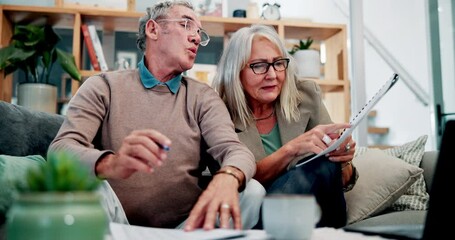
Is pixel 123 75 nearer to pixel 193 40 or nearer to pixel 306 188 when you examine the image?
pixel 193 40

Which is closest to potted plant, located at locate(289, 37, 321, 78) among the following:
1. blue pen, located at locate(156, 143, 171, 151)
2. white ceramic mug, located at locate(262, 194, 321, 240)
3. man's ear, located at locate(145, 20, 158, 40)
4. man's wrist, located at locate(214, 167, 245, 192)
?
man's ear, located at locate(145, 20, 158, 40)

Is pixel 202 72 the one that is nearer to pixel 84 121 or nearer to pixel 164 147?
pixel 84 121

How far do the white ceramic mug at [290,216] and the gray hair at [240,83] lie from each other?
3.31 ft

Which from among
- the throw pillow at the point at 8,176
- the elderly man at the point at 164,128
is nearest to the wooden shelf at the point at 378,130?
the elderly man at the point at 164,128

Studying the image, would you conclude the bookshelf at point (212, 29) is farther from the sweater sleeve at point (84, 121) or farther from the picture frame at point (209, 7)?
the sweater sleeve at point (84, 121)

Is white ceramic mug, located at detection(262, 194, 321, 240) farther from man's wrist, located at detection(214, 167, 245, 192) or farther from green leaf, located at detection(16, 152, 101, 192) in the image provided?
man's wrist, located at detection(214, 167, 245, 192)

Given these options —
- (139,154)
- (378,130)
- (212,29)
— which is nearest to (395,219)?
(139,154)

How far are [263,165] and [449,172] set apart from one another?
96 centimetres

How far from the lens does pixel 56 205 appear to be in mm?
515

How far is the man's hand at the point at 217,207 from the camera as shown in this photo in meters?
0.98

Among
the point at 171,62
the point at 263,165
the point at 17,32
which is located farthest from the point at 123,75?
the point at 17,32

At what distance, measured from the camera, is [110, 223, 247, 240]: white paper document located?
0.81m

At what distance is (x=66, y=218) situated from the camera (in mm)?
513

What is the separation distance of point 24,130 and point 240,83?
0.82 m
